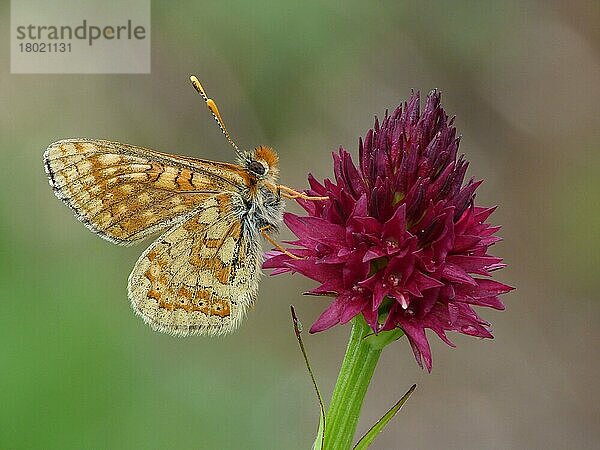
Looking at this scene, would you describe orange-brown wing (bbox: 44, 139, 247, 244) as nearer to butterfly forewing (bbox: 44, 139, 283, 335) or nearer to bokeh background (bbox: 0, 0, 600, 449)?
butterfly forewing (bbox: 44, 139, 283, 335)

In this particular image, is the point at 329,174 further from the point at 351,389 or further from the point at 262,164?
the point at 351,389

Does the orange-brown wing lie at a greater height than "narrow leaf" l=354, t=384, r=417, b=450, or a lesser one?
greater

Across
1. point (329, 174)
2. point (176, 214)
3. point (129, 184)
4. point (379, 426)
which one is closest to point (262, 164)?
point (176, 214)

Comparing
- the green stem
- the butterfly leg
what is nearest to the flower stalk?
the green stem

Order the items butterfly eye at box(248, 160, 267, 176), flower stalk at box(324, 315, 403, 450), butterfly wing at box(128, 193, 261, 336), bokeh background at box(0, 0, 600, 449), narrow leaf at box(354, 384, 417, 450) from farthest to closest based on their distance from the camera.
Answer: bokeh background at box(0, 0, 600, 449)
butterfly eye at box(248, 160, 267, 176)
butterfly wing at box(128, 193, 261, 336)
flower stalk at box(324, 315, 403, 450)
narrow leaf at box(354, 384, 417, 450)

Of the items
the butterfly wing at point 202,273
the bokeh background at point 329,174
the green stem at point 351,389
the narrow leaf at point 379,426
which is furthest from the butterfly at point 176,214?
the bokeh background at point 329,174

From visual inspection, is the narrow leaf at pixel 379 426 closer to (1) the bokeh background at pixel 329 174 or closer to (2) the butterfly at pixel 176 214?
(2) the butterfly at pixel 176 214
